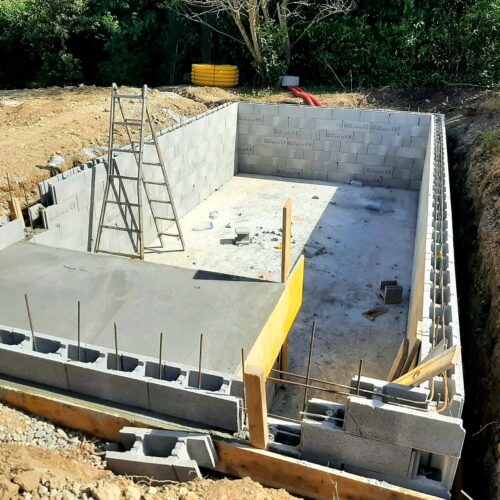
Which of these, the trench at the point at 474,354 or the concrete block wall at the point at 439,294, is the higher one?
the concrete block wall at the point at 439,294

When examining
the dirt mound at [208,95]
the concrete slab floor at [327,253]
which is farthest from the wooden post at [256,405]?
the dirt mound at [208,95]

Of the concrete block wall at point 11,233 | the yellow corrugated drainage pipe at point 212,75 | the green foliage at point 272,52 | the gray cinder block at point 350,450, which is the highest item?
the green foliage at point 272,52

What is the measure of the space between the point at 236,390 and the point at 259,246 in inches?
226

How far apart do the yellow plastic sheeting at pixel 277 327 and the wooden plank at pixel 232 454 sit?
0.66m

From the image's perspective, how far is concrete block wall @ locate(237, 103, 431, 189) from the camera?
488 inches

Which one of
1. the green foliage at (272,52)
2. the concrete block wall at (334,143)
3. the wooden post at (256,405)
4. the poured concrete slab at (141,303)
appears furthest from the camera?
the green foliage at (272,52)

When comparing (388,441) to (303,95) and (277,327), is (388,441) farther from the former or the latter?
(303,95)

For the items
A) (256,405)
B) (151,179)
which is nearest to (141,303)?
(256,405)

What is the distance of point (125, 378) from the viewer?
4016 mm

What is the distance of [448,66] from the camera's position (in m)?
15.9

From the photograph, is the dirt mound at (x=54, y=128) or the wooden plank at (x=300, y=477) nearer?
the wooden plank at (x=300, y=477)

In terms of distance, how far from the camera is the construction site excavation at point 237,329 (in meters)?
3.61

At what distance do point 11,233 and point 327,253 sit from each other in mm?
5484

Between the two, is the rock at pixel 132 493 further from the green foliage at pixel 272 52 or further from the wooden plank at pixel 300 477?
the green foliage at pixel 272 52
